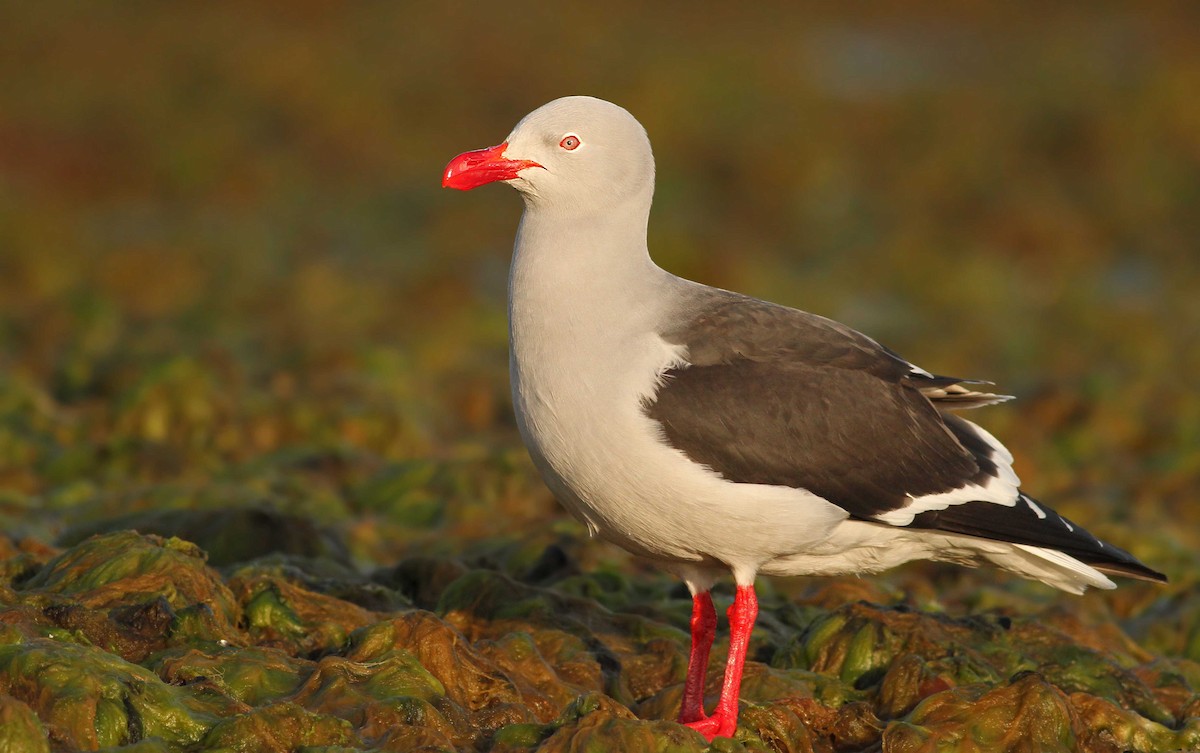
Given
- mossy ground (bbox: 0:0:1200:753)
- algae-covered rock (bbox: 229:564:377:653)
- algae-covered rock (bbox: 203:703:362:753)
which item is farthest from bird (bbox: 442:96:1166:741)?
algae-covered rock (bbox: 203:703:362:753)

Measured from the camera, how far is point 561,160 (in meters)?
5.65

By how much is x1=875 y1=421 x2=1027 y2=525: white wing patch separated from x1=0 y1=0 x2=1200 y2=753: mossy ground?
1.91 feet

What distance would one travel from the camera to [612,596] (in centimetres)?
686

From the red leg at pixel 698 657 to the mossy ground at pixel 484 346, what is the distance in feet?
0.71

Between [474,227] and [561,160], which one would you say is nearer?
[561,160]

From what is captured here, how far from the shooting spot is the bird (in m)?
5.33

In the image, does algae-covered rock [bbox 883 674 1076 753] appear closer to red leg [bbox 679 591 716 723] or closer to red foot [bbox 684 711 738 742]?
red foot [bbox 684 711 738 742]

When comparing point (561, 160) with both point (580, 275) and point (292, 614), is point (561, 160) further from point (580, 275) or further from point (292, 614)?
point (292, 614)

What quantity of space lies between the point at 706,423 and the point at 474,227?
10328 millimetres

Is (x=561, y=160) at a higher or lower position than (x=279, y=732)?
higher

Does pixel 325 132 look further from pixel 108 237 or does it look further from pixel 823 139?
pixel 823 139

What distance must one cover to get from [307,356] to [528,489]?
2.76 metres

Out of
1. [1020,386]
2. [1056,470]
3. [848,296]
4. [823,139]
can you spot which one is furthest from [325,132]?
[1056,470]

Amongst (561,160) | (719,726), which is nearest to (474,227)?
(561,160)
